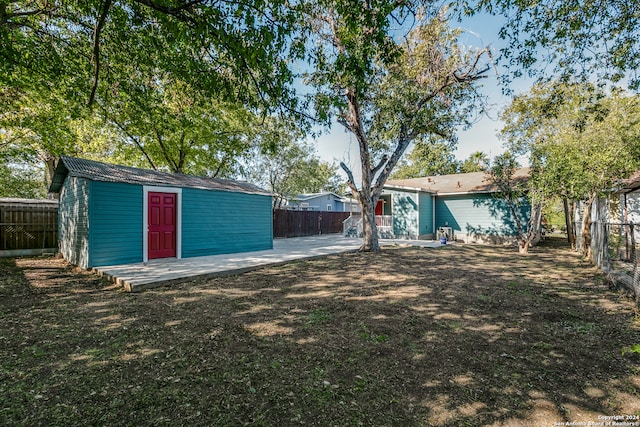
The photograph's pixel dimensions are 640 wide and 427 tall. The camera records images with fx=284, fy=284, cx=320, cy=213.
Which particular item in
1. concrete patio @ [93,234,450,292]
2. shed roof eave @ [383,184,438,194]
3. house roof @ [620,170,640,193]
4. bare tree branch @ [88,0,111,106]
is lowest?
concrete patio @ [93,234,450,292]

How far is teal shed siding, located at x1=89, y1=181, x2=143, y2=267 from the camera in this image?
6.79 m

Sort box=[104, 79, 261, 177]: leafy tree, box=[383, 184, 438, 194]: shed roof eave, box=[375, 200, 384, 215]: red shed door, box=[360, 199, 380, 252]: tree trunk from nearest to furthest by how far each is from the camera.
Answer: box=[360, 199, 380, 252]: tree trunk
box=[104, 79, 261, 177]: leafy tree
box=[383, 184, 438, 194]: shed roof eave
box=[375, 200, 384, 215]: red shed door

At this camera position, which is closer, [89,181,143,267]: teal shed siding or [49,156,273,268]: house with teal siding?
[89,181,143,267]: teal shed siding

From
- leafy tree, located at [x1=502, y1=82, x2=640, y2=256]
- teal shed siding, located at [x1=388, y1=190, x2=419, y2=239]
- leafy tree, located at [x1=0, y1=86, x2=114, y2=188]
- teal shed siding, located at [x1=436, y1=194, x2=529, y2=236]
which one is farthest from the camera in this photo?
teal shed siding, located at [x1=388, y1=190, x2=419, y2=239]

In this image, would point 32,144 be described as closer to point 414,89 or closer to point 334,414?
point 414,89

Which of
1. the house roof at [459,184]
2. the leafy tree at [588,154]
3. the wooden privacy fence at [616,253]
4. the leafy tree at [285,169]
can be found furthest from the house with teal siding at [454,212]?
the leafy tree at [285,169]

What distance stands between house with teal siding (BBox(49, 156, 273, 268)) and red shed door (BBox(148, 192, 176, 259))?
24 mm

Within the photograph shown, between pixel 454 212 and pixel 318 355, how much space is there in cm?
1471

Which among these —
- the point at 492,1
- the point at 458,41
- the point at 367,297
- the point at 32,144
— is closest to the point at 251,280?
the point at 367,297

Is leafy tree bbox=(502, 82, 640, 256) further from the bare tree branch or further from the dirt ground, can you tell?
the bare tree branch

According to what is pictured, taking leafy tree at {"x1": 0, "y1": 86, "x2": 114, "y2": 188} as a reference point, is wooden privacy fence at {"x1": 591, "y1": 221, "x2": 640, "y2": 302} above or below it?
below

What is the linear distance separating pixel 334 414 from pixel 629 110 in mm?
13149

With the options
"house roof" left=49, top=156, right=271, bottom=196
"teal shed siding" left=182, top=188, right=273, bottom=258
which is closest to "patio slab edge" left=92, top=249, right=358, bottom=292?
"house roof" left=49, top=156, right=271, bottom=196

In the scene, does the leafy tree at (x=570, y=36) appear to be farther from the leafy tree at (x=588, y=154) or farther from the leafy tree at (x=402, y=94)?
the leafy tree at (x=402, y=94)
